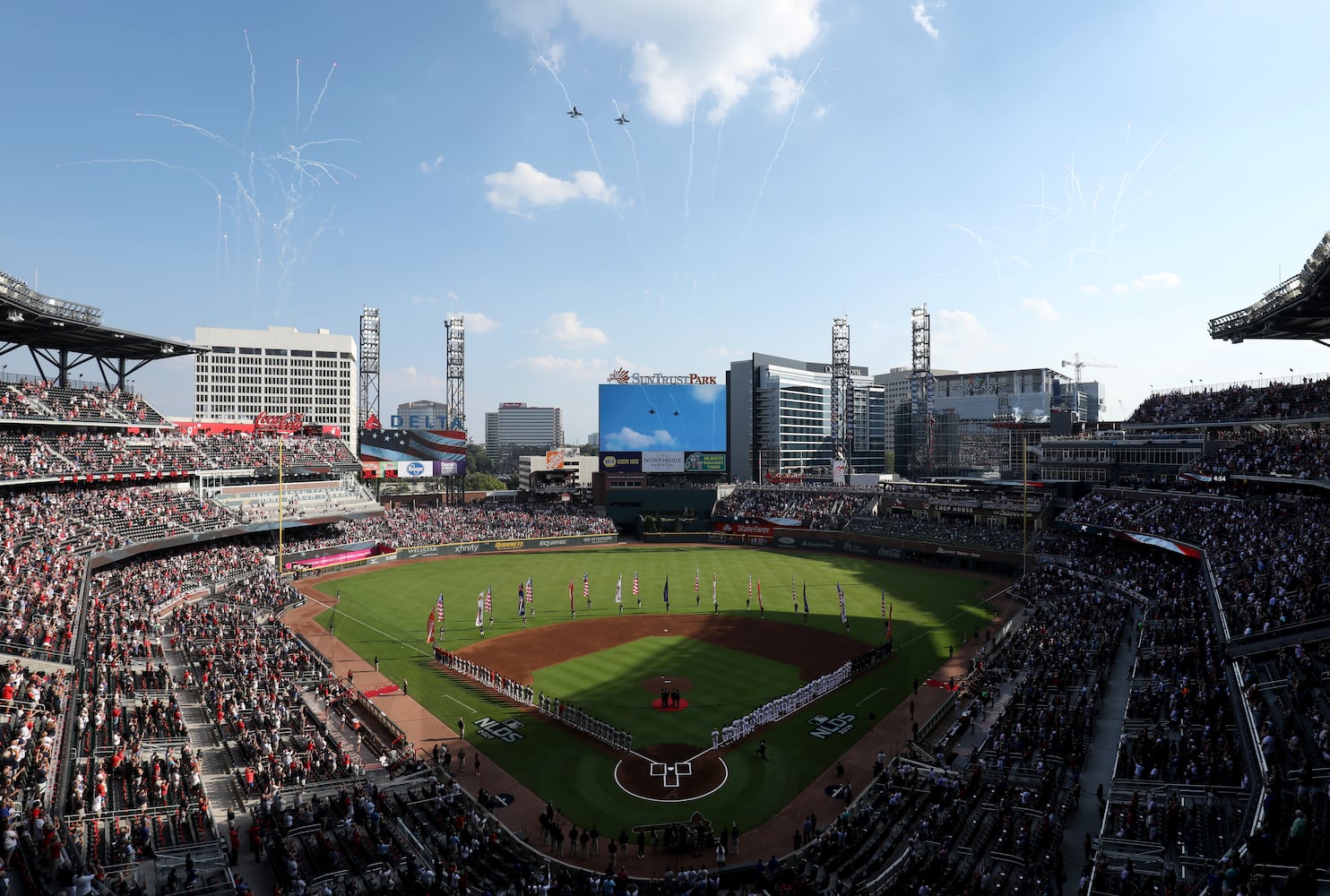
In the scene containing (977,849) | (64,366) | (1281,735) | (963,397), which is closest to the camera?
(977,849)

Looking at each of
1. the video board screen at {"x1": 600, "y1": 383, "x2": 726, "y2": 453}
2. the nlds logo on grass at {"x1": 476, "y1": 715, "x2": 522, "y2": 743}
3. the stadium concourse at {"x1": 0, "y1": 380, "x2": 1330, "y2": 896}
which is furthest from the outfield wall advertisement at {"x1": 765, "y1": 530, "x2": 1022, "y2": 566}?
the nlds logo on grass at {"x1": 476, "y1": 715, "x2": 522, "y2": 743}

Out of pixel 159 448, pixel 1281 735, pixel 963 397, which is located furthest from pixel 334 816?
pixel 963 397

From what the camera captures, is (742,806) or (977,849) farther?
(742,806)

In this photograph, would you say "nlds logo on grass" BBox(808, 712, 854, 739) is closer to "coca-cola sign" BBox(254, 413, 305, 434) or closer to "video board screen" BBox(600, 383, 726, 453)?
"video board screen" BBox(600, 383, 726, 453)

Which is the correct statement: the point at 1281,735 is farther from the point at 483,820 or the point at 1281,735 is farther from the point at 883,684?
the point at 483,820

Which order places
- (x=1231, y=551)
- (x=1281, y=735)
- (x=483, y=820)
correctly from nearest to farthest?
(x=1281, y=735)
(x=483, y=820)
(x=1231, y=551)

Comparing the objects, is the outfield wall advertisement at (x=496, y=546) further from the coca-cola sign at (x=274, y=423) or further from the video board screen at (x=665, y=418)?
the coca-cola sign at (x=274, y=423)

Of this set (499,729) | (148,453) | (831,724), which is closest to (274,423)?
(148,453)

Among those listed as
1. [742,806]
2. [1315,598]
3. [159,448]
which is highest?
[159,448]
